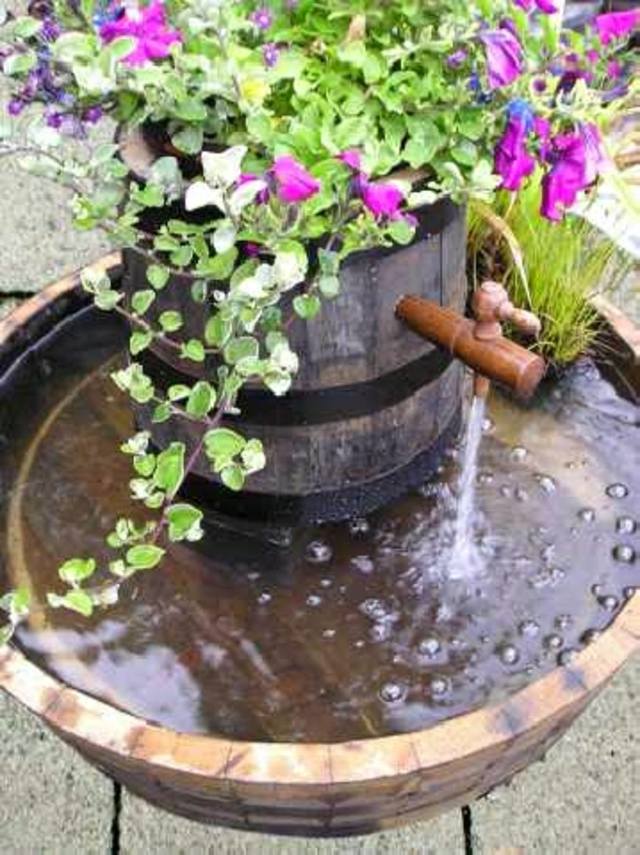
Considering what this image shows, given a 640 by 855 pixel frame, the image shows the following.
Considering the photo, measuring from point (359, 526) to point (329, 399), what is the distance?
303 mm

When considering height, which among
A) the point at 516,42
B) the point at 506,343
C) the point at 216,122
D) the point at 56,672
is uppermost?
the point at 516,42

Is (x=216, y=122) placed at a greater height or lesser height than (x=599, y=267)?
greater

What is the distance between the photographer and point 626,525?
1.71 meters

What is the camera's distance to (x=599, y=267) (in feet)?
6.95

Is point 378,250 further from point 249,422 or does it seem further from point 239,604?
point 239,604

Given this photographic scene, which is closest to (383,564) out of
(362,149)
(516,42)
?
(362,149)

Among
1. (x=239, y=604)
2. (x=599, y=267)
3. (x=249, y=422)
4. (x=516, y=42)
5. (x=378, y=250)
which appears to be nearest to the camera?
(x=516, y=42)

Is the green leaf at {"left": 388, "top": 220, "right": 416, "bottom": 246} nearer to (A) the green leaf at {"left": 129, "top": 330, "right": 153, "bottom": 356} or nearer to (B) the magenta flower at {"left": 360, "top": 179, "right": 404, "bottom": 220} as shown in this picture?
(B) the magenta flower at {"left": 360, "top": 179, "right": 404, "bottom": 220}

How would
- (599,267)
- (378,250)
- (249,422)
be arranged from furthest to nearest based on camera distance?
(599,267), (249,422), (378,250)

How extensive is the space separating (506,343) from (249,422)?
0.38 m

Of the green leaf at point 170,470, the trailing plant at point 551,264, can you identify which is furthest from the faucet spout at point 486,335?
the trailing plant at point 551,264

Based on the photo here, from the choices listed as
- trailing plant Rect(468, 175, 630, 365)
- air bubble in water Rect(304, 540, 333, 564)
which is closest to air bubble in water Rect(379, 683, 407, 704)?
air bubble in water Rect(304, 540, 333, 564)

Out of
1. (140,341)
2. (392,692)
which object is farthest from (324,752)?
(140,341)

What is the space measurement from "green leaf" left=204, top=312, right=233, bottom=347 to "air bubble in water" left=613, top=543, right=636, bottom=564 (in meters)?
0.76
